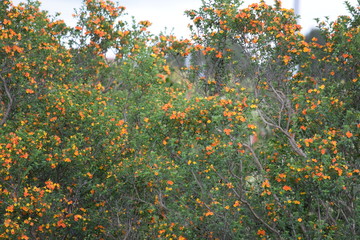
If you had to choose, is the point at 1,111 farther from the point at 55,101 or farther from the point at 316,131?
the point at 316,131

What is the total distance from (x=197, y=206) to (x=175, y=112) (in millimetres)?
1365

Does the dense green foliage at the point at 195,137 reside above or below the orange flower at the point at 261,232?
above

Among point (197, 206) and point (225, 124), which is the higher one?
point (225, 124)

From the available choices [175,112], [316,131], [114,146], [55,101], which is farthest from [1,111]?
[316,131]

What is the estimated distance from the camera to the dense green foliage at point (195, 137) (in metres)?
6.98

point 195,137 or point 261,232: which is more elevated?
point 195,137

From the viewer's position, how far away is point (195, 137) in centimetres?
721

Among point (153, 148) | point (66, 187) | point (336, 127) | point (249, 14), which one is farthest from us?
point (66, 187)

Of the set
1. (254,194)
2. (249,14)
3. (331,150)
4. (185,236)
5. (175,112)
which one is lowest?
(185,236)

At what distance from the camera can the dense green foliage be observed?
698cm

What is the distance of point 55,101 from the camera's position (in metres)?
8.90

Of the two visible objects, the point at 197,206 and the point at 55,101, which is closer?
the point at 197,206

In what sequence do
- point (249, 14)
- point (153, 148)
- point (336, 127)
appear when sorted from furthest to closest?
point (249, 14)
point (153, 148)
point (336, 127)

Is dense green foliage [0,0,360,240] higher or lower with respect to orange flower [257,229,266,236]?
higher
